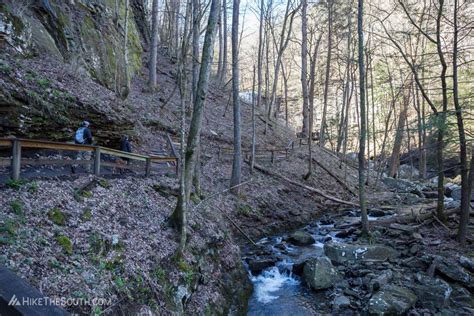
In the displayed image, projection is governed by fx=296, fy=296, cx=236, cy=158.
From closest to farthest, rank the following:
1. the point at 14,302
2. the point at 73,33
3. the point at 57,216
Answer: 1. the point at 14,302
2. the point at 57,216
3. the point at 73,33

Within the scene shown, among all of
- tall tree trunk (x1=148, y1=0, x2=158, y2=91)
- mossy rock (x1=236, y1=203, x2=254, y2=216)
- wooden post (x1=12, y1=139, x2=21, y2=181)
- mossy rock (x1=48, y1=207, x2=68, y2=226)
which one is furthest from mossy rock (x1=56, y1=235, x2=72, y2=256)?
tall tree trunk (x1=148, y1=0, x2=158, y2=91)

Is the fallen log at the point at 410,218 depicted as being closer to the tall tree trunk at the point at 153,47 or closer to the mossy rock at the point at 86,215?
the mossy rock at the point at 86,215

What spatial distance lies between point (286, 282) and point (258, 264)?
3.24 feet

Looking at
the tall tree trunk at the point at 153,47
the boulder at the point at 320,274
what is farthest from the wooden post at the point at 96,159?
the tall tree trunk at the point at 153,47

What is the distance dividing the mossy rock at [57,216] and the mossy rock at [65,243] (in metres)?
0.44

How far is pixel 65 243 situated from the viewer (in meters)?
4.84

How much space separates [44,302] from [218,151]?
14754mm

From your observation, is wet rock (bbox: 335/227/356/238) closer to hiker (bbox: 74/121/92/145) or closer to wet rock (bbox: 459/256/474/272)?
wet rock (bbox: 459/256/474/272)

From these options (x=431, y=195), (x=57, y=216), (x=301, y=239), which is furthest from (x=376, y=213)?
(x=57, y=216)

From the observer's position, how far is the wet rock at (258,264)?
30.4ft

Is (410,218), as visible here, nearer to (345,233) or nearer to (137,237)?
(345,233)

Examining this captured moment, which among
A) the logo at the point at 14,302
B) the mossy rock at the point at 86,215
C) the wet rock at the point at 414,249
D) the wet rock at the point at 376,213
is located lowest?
the wet rock at the point at 414,249

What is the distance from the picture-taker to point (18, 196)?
5.27m

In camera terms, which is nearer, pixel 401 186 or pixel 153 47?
pixel 153 47
